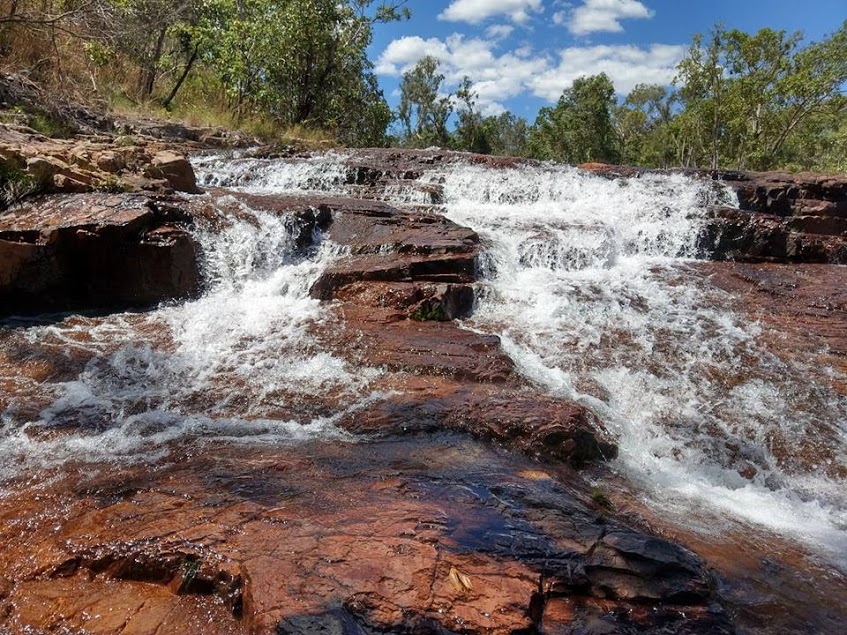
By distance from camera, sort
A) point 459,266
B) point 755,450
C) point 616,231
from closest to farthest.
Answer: point 755,450, point 459,266, point 616,231

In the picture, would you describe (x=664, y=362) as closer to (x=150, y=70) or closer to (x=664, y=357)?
(x=664, y=357)

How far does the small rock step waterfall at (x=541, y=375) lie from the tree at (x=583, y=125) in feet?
80.3

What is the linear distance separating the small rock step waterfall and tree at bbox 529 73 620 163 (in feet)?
80.3

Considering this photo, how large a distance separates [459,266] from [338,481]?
438cm

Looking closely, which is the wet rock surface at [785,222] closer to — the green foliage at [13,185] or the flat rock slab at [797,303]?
the flat rock slab at [797,303]

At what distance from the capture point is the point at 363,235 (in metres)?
7.88

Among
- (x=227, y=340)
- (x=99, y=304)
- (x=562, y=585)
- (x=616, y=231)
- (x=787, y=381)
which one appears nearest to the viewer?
(x=562, y=585)

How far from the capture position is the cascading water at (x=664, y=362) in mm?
3928

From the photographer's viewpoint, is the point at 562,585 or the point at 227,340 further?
the point at 227,340

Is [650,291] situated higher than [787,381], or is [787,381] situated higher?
[650,291]

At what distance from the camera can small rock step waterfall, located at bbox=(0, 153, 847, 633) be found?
3.61 meters

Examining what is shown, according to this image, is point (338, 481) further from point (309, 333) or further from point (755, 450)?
point (755, 450)

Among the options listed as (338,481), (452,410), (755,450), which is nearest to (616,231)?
(755,450)

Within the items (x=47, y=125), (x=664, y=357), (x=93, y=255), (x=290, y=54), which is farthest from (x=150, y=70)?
(x=664, y=357)
